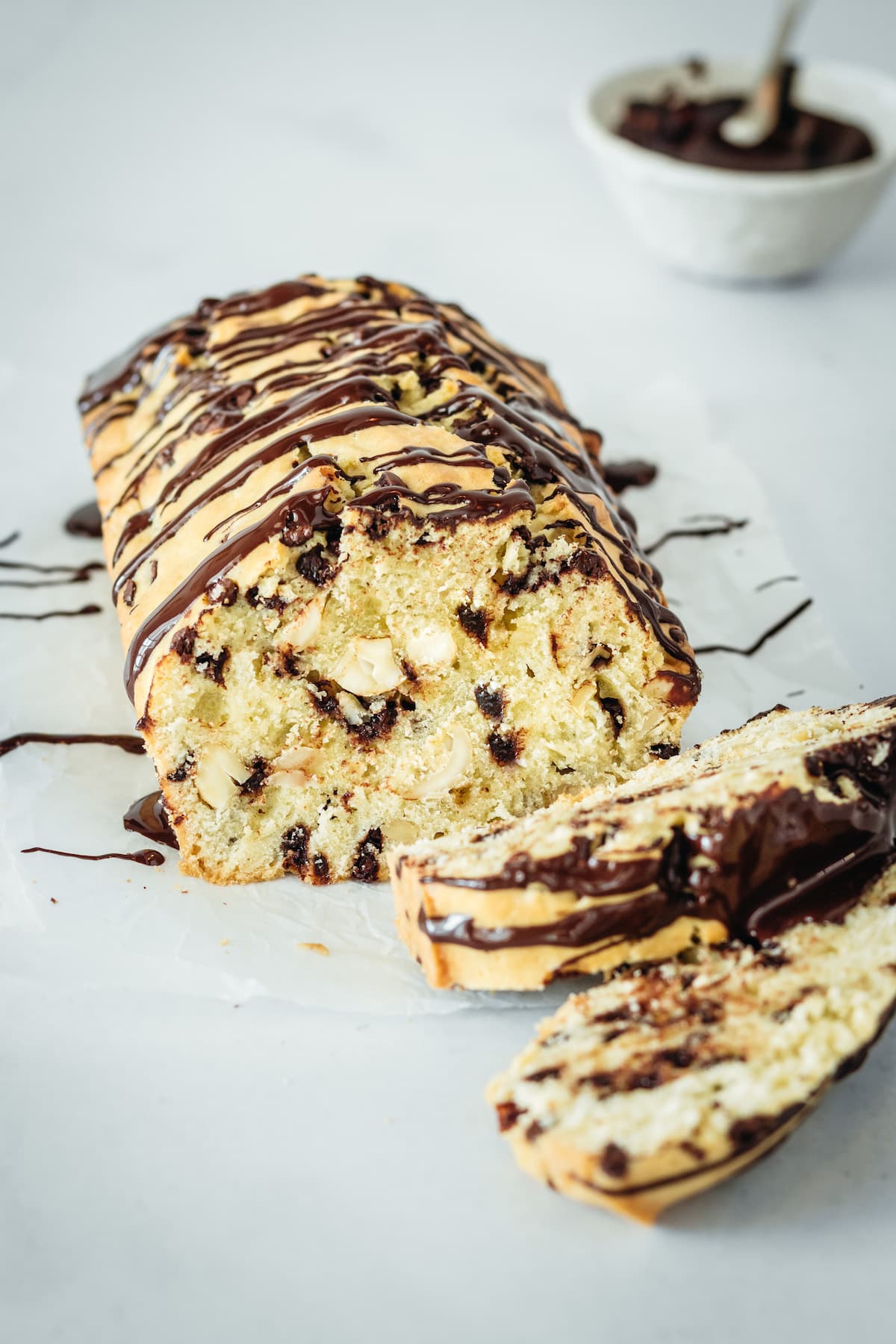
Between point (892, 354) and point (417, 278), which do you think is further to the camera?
point (417, 278)

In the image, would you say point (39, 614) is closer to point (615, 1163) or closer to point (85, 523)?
point (85, 523)

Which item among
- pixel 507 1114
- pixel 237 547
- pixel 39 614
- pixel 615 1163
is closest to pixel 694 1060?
pixel 615 1163

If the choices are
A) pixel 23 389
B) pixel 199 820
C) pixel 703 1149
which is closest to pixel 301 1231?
pixel 703 1149

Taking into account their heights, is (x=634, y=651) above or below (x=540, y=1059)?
above

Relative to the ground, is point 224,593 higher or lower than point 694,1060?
higher

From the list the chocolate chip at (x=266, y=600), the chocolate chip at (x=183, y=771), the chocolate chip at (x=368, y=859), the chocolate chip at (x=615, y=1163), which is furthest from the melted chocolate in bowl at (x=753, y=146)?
the chocolate chip at (x=615, y=1163)

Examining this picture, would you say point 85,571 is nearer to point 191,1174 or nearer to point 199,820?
point 199,820
